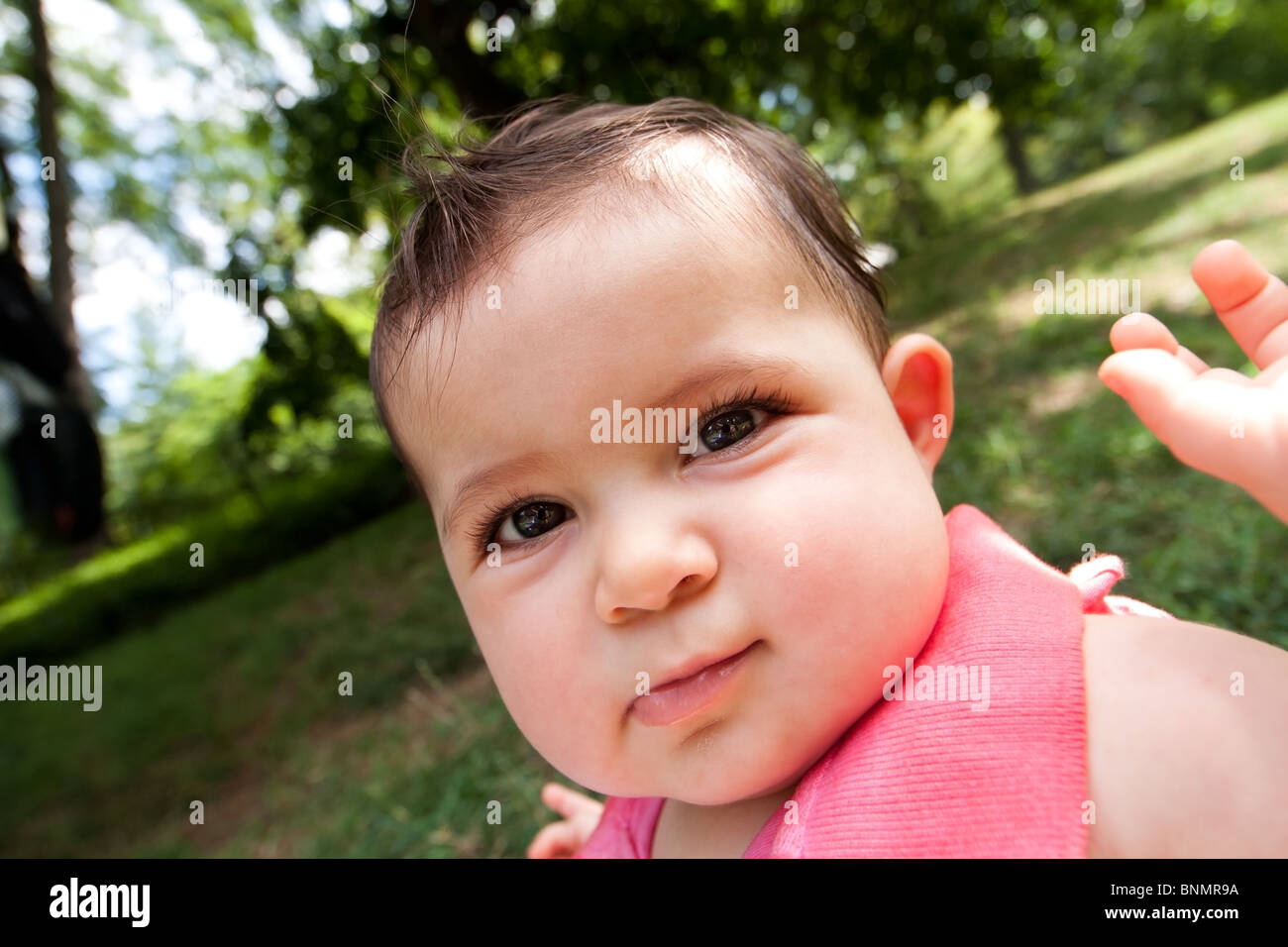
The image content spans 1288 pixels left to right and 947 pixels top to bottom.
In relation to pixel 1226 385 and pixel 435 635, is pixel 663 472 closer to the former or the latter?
pixel 1226 385

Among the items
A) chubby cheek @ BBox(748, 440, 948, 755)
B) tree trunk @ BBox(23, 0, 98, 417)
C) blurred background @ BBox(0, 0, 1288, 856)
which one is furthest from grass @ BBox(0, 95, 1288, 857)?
tree trunk @ BBox(23, 0, 98, 417)

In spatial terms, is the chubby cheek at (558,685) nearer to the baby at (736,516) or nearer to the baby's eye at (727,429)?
the baby at (736,516)

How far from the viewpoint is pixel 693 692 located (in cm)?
104

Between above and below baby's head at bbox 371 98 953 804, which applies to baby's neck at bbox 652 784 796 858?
below

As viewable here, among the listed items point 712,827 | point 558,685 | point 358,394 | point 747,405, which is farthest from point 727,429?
→ point 358,394

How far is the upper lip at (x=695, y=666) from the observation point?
1008 mm

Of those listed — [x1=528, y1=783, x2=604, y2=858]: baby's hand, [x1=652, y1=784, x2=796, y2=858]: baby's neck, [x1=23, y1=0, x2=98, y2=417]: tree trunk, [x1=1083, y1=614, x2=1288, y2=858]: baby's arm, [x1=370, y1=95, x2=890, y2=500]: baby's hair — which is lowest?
[x1=528, y1=783, x2=604, y2=858]: baby's hand

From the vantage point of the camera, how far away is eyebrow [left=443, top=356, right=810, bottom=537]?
1082mm

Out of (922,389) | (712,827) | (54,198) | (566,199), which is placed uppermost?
(54,198)

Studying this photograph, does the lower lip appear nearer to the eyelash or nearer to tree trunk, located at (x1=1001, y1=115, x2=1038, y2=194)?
the eyelash

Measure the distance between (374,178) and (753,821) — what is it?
756 cm

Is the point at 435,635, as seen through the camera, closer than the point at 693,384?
No

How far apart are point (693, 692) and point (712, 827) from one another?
1.55 ft
